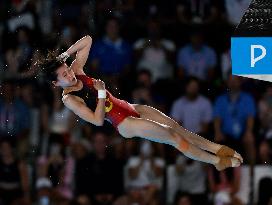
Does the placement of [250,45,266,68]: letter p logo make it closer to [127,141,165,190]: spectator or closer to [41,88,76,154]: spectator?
[127,141,165,190]: spectator

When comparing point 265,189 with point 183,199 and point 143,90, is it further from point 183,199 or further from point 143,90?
point 143,90

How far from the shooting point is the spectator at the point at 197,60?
1441 cm

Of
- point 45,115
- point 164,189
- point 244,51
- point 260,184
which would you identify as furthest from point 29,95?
point 244,51

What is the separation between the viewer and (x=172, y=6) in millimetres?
15195

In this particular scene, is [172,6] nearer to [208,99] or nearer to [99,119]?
[208,99]

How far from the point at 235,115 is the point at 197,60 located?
120cm

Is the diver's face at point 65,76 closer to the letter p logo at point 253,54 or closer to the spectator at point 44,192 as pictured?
the letter p logo at point 253,54

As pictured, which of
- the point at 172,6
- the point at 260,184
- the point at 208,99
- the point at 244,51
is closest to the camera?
the point at 244,51

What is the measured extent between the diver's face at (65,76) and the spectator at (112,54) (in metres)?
3.92

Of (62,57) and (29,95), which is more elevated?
(62,57)

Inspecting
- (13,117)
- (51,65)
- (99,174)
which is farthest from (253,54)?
(13,117)

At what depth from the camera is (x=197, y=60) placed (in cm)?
1442

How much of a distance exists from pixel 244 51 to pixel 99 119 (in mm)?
1726

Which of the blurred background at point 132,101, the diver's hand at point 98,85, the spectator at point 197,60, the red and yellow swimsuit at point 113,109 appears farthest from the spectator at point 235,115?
the diver's hand at point 98,85
